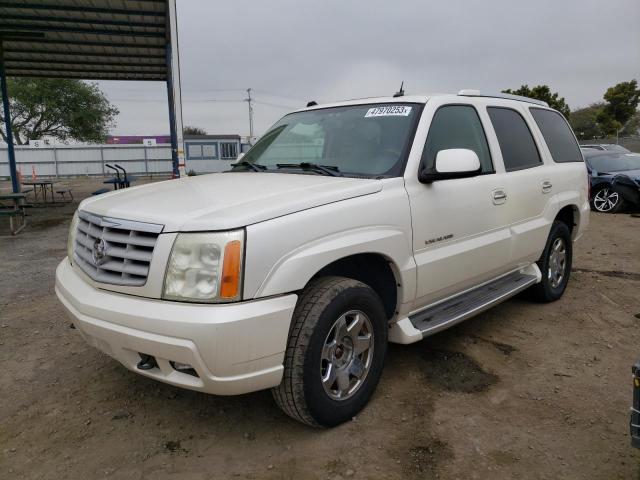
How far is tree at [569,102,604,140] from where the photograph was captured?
1578 inches

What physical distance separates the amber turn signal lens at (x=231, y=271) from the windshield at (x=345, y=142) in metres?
1.18

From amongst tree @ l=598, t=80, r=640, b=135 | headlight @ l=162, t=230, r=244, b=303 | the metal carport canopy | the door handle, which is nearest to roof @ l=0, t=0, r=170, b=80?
the metal carport canopy

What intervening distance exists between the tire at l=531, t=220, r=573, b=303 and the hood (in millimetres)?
2523

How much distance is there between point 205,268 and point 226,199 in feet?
1.67

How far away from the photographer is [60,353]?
3766 millimetres

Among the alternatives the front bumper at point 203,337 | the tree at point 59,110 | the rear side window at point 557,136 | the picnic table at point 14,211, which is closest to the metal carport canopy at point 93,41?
the picnic table at point 14,211

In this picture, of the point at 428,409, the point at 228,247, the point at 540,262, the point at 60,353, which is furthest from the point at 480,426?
the point at 60,353

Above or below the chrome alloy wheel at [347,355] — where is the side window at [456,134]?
above

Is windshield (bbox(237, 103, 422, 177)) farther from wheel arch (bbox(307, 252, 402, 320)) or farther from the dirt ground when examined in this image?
the dirt ground

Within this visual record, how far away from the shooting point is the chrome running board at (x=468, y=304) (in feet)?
10.4

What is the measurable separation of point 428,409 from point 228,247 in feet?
5.32

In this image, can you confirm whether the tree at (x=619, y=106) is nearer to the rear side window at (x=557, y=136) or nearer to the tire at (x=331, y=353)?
the rear side window at (x=557, y=136)

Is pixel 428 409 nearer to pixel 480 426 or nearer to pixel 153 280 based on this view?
pixel 480 426

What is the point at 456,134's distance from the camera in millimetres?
3557
